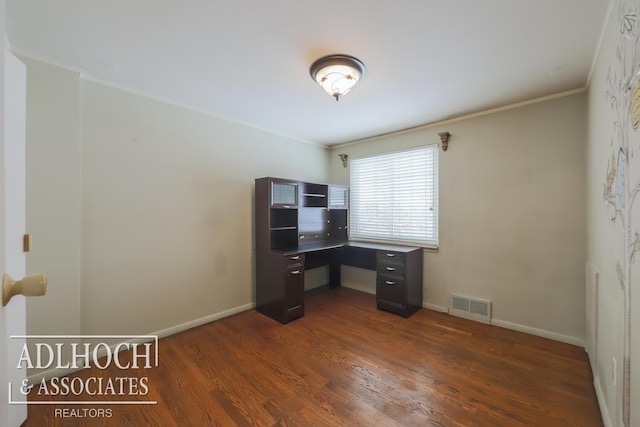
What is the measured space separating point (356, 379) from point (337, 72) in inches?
97.4

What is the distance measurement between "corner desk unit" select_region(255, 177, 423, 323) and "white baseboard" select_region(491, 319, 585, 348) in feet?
3.05

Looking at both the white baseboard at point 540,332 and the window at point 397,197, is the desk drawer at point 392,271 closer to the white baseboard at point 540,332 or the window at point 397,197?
the window at point 397,197

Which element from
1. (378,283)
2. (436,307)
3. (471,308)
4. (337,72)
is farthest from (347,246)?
(337,72)

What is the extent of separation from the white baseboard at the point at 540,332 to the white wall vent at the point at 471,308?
11cm

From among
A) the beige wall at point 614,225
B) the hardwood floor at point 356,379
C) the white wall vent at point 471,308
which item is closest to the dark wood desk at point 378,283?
the hardwood floor at point 356,379

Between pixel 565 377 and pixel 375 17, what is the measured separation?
308cm

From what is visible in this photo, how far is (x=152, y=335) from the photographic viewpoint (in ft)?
9.01

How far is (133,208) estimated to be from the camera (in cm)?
263

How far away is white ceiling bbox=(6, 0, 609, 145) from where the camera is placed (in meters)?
1.61

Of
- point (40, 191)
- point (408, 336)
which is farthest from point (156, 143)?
point (408, 336)

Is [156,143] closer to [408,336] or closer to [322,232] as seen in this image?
[322,232]

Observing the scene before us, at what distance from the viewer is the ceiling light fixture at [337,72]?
2.06 metres

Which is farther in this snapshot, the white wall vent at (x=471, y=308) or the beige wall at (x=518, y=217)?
the white wall vent at (x=471, y=308)

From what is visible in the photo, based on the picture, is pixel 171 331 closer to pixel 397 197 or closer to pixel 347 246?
pixel 347 246
